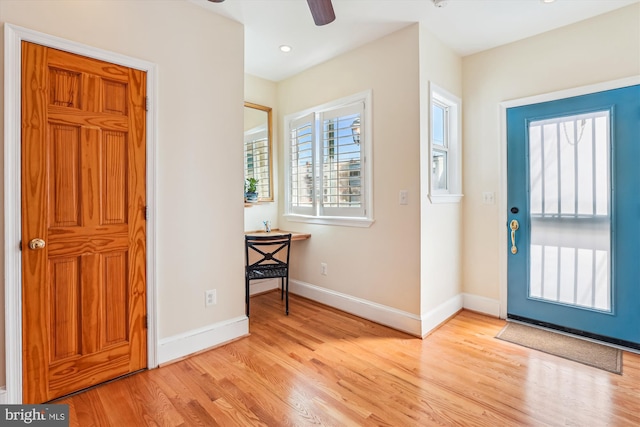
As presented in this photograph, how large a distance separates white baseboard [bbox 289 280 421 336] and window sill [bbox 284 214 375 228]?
75 centimetres

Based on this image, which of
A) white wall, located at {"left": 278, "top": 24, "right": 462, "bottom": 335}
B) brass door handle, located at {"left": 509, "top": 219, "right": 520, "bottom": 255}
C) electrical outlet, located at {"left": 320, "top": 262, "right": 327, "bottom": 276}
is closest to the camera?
white wall, located at {"left": 278, "top": 24, "right": 462, "bottom": 335}

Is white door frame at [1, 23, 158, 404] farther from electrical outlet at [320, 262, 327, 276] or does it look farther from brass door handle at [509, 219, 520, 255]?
brass door handle at [509, 219, 520, 255]

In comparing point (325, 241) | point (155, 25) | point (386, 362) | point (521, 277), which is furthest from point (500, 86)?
point (155, 25)

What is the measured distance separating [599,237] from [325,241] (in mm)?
2453

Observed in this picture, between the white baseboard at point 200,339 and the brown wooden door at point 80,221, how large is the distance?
145 mm

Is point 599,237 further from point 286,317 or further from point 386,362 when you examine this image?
point 286,317

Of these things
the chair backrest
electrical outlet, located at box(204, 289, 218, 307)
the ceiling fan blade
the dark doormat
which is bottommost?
the dark doormat

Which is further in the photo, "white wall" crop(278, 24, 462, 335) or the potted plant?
the potted plant

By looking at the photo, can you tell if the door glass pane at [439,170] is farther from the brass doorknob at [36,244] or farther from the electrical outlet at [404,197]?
the brass doorknob at [36,244]

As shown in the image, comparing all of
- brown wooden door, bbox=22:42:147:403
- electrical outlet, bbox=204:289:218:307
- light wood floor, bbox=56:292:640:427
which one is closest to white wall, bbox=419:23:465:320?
light wood floor, bbox=56:292:640:427

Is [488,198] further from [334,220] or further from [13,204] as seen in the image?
[13,204]

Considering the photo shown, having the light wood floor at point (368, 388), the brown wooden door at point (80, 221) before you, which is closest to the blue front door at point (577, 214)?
the light wood floor at point (368, 388)

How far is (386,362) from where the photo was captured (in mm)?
2377

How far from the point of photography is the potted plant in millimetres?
3746
